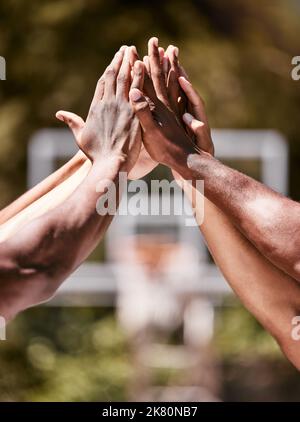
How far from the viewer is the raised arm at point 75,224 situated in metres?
2.43

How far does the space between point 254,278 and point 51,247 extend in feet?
2.31

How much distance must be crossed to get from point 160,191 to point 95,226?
578 centimetres

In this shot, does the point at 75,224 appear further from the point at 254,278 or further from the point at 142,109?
the point at 254,278

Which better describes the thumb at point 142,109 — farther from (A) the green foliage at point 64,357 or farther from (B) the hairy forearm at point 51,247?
(A) the green foliage at point 64,357

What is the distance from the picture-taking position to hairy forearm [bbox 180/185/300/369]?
294 centimetres

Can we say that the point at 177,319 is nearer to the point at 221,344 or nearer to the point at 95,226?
the point at 221,344

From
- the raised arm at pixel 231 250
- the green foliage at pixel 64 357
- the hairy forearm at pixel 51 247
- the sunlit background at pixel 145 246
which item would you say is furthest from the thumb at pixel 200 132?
the green foliage at pixel 64 357

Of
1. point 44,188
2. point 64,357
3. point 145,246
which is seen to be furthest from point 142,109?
point 64,357

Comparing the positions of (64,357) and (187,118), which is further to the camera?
(64,357)

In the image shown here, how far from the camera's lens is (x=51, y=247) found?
2469 millimetres

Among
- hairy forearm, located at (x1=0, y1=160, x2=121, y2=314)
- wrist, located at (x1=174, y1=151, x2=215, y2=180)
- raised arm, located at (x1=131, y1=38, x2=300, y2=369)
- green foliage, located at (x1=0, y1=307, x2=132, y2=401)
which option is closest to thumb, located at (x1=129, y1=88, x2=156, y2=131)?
raised arm, located at (x1=131, y1=38, x2=300, y2=369)

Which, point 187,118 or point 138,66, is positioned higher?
point 138,66

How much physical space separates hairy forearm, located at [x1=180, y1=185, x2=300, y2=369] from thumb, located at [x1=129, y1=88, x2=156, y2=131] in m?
0.22

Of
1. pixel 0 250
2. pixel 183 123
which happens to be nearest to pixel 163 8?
pixel 183 123
